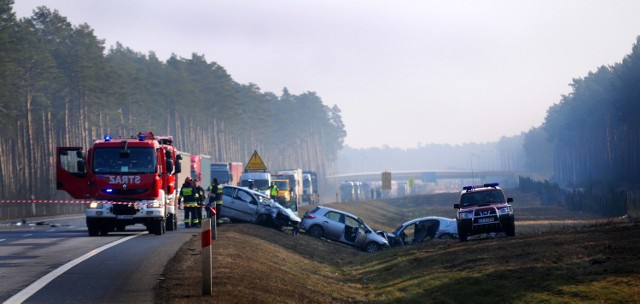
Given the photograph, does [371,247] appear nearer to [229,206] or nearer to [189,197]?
[229,206]

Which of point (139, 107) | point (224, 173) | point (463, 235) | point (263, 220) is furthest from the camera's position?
point (139, 107)

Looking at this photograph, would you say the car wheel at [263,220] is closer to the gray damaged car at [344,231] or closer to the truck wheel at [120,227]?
the gray damaged car at [344,231]

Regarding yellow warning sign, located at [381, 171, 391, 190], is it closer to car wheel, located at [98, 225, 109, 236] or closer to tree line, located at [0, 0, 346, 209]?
tree line, located at [0, 0, 346, 209]

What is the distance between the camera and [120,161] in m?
29.3

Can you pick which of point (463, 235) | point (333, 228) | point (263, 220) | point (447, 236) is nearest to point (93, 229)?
point (263, 220)

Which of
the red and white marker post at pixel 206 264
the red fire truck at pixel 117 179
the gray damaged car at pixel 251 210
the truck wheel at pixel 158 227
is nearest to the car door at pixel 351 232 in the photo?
the gray damaged car at pixel 251 210

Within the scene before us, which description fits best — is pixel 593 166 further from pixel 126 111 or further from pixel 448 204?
pixel 126 111

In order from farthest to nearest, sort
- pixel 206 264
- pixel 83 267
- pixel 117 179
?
pixel 117 179 < pixel 83 267 < pixel 206 264

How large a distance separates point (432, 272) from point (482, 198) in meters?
8.23

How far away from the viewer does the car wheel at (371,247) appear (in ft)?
124

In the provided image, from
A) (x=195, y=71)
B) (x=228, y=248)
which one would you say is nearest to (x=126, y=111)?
(x=195, y=71)

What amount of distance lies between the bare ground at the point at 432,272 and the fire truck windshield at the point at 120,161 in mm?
3021

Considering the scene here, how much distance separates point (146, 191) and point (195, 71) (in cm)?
9697

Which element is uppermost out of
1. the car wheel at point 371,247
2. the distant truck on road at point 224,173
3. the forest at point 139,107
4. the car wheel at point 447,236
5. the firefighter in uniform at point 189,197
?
the forest at point 139,107
